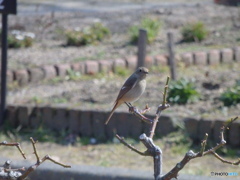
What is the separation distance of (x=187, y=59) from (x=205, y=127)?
308 cm

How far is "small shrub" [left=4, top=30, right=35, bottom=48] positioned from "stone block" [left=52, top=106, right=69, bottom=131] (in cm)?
304

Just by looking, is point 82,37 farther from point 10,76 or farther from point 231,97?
point 231,97

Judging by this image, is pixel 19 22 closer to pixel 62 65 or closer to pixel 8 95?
pixel 62 65

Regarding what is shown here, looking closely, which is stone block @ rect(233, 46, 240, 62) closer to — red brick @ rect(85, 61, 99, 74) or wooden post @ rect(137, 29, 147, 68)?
red brick @ rect(85, 61, 99, 74)

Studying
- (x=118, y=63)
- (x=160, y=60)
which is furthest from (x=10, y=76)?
(x=160, y=60)

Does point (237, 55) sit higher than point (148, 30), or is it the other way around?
point (148, 30)

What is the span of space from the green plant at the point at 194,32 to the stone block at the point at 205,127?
4271 mm

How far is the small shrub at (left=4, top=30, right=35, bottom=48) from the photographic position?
31.8ft

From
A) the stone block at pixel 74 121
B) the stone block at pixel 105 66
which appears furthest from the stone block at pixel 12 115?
the stone block at pixel 105 66

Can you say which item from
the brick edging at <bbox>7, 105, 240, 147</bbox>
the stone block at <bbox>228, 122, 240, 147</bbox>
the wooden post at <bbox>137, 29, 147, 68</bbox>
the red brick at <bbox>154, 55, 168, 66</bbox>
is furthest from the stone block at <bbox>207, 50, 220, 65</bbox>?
the stone block at <bbox>228, 122, 240, 147</bbox>

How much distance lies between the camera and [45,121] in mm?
6938

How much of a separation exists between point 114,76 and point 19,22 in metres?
3.77

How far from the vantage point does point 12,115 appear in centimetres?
706

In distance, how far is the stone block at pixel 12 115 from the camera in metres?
7.05
